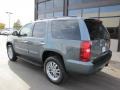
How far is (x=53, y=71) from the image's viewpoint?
463 cm

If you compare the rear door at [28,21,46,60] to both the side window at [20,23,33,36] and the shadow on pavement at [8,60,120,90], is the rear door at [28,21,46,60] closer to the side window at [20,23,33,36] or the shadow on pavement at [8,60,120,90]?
the side window at [20,23,33,36]

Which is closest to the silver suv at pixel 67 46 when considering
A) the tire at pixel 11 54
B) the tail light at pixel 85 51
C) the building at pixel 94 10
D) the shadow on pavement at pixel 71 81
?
the tail light at pixel 85 51

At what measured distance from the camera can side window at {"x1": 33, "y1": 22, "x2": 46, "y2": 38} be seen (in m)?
4.97

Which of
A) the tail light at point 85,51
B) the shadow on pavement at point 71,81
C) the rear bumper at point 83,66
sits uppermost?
the tail light at point 85,51

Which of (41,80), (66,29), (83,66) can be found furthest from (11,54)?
(83,66)

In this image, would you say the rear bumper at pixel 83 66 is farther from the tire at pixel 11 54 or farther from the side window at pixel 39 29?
the tire at pixel 11 54

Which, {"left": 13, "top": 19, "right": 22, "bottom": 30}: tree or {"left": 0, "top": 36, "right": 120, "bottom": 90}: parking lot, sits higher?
{"left": 13, "top": 19, "right": 22, "bottom": 30}: tree

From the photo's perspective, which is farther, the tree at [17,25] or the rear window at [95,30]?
the tree at [17,25]

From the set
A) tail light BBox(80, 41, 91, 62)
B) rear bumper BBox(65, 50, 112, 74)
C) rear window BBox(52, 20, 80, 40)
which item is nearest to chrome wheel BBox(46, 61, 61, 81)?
rear bumper BBox(65, 50, 112, 74)

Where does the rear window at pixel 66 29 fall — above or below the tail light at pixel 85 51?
above

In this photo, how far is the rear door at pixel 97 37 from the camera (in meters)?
3.95

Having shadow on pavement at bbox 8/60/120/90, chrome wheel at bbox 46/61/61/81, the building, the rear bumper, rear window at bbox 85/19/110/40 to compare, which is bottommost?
shadow on pavement at bbox 8/60/120/90

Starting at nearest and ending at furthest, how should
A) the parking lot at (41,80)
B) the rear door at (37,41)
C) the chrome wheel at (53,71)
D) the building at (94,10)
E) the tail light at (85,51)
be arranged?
the tail light at (85,51), the parking lot at (41,80), the chrome wheel at (53,71), the rear door at (37,41), the building at (94,10)

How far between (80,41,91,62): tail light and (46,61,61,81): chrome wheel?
960 mm
